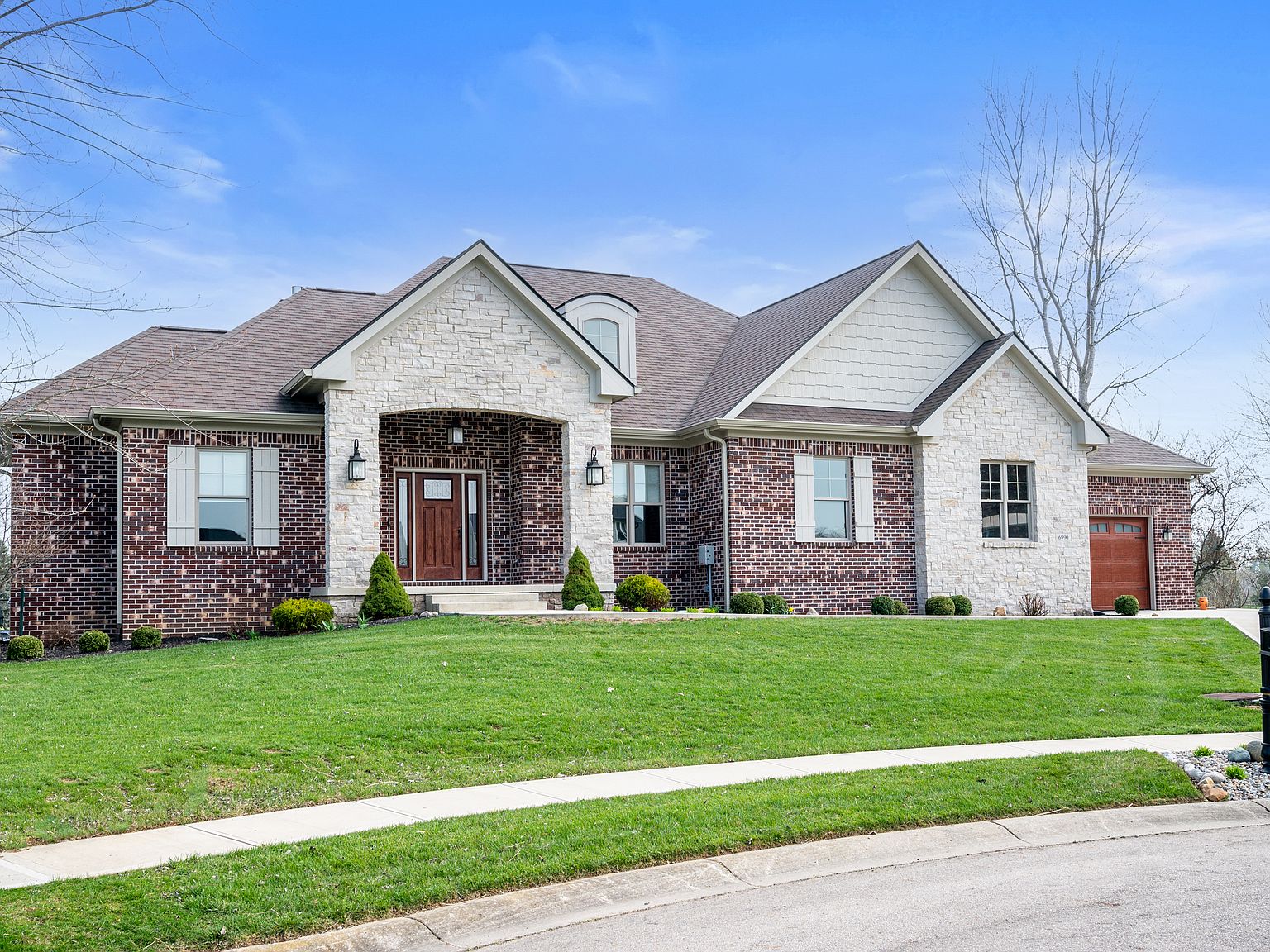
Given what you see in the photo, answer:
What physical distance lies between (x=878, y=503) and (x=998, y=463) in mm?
2841

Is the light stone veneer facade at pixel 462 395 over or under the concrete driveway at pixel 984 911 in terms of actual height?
over

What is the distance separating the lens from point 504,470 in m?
22.7

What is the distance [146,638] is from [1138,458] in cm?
2138

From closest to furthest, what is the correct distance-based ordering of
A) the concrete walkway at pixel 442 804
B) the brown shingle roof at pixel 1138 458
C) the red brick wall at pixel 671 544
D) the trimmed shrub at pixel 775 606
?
the concrete walkway at pixel 442 804, the trimmed shrub at pixel 775 606, the red brick wall at pixel 671 544, the brown shingle roof at pixel 1138 458

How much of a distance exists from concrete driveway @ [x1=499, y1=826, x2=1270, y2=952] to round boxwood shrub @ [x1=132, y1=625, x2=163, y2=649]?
14.9m

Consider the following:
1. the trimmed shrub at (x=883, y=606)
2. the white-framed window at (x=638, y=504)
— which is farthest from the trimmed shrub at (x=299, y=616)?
the trimmed shrub at (x=883, y=606)

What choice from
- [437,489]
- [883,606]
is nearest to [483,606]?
[437,489]

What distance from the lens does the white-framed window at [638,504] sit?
23.2 metres

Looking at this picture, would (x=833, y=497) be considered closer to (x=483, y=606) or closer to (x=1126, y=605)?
(x=1126, y=605)

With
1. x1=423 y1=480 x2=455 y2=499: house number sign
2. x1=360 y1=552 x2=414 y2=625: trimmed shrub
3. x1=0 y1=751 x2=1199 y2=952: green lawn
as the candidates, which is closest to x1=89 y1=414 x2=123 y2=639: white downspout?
x1=360 y1=552 x2=414 y2=625: trimmed shrub

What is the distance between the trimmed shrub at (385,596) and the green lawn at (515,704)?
1.53m

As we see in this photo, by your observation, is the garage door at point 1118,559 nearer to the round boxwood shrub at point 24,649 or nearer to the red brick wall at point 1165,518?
the red brick wall at point 1165,518

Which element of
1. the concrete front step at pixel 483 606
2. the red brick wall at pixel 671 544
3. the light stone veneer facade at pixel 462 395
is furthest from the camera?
the red brick wall at pixel 671 544

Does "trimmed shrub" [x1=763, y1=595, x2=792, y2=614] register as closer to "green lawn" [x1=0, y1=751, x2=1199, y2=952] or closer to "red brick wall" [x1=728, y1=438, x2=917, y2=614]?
"red brick wall" [x1=728, y1=438, x2=917, y2=614]
